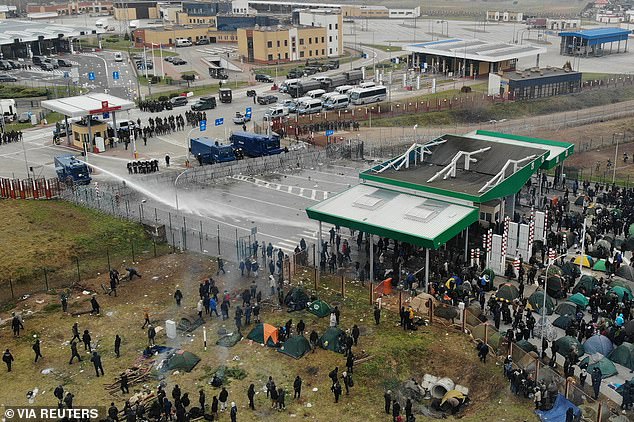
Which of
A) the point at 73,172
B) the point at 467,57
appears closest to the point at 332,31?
the point at 467,57

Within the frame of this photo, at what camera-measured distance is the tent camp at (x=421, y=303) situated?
30344 millimetres

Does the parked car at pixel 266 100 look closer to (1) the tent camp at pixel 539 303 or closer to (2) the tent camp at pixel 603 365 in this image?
(1) the tent camp at pixel 539 303

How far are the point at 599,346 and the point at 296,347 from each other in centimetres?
1204

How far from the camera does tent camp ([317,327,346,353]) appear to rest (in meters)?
27.2

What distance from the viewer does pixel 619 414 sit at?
23.7 meters

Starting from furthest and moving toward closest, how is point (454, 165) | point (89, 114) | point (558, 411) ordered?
point (89, 114)
point (454, 165)
point (558, 411)

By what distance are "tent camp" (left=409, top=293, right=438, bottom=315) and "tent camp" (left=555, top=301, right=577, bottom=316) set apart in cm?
551

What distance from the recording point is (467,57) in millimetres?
93188

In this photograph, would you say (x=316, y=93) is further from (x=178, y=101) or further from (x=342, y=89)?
(x=178, y=101)

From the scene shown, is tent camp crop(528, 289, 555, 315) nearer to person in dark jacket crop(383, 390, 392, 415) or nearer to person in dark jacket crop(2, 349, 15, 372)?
person in dark jacket crop(383, 390, 392, 415)

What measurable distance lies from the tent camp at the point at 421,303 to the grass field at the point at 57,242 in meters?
15.4

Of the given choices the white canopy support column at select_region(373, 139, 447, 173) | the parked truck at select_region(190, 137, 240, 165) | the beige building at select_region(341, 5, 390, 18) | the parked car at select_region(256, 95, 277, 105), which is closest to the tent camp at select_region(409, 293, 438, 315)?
the white canopy support column at select_region(373, 139, 447, 173)

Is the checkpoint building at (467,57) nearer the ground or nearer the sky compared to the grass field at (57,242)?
nearer the sky

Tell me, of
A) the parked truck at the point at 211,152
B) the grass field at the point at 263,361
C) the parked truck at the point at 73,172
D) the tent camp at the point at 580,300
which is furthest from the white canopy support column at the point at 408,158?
the parked truck at the point at 73,172
